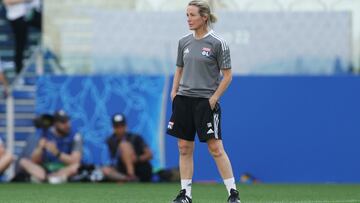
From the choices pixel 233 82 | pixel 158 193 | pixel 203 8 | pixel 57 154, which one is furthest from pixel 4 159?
pixel 203 8

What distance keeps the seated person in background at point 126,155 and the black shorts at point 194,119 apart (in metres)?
6.36

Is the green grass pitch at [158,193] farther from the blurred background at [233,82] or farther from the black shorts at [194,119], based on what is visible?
the blurred background at [233,82]

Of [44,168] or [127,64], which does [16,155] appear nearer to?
[44,168]

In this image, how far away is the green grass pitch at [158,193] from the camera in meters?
10.9

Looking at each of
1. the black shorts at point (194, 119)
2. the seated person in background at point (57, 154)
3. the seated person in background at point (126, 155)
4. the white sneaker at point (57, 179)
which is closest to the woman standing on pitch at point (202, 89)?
the black shorts at point (194, 119)

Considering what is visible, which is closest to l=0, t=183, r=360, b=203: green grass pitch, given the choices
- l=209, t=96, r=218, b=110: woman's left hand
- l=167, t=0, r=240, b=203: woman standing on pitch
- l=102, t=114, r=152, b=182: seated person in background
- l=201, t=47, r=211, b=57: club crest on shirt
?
l=102, t=114, r=152, b=182: seated person in background

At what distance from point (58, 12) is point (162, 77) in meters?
2.78

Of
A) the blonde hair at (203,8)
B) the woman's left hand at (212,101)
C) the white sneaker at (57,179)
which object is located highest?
the blonde hair at (203,8)

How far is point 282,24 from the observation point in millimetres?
17734

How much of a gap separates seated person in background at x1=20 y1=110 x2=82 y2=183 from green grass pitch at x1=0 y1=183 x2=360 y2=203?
3.31 ft

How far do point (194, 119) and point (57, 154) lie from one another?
685 centimetres

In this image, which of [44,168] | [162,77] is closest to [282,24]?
[162,77]

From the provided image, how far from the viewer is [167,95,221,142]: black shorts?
9359 mm

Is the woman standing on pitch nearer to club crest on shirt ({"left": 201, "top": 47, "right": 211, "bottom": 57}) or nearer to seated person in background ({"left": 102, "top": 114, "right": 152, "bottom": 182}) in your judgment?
club crest on shirt ({"left": 201, "top": 47, "right": 211, "bottom": 57})
